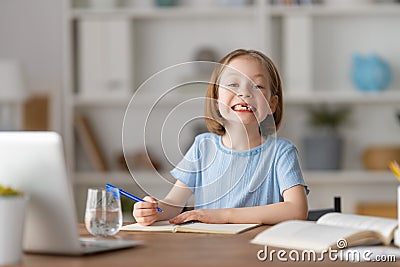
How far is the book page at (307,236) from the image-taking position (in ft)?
5.01

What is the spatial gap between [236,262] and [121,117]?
143 inches

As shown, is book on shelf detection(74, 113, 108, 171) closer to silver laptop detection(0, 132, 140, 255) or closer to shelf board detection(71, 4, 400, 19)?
shelf board detection(71, 4, 400, 19)

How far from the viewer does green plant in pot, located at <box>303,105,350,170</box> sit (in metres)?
4.73

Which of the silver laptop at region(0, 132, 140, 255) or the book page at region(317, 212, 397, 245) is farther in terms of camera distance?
the book page at region(317, 212, 397, 245)

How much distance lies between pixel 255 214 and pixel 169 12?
2916mm

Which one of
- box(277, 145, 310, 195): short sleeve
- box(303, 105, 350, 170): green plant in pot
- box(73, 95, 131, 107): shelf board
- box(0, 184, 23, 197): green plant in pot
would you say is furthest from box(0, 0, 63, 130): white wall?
box(0, 184, 23, 197): green plant in pot

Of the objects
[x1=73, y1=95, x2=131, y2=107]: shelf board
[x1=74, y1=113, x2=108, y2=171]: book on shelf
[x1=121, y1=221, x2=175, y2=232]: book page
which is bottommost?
[x1=74, y1=113, x2=108, y2=171]: book on shelf

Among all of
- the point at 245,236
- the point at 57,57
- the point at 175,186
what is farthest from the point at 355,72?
the point at 245,236

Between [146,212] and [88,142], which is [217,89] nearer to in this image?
[146,212]

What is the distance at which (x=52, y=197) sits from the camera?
4.83 feet

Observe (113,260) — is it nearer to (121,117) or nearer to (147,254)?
(147,254)

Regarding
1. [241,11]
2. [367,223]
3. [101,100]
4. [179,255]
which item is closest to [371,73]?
[241,11]

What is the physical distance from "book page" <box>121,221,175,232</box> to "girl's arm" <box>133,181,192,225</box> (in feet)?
0.05

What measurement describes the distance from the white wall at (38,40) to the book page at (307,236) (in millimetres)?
3429
